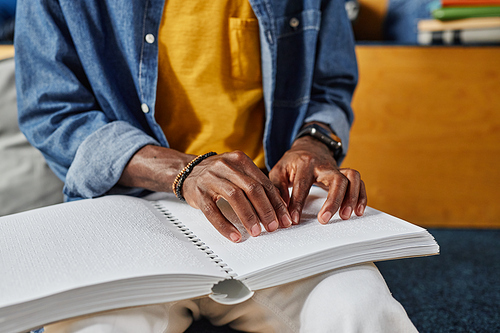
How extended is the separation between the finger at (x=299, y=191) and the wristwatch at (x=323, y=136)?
0.13 meters

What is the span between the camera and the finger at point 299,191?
0.47 metres

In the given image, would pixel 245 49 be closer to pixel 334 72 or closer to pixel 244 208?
pixel 334 72

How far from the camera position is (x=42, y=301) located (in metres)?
0.31

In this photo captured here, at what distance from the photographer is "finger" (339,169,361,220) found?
0.47m

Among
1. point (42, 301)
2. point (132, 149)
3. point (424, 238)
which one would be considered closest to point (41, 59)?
point (132, 149)

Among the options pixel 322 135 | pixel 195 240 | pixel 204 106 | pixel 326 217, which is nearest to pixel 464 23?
pixel 322 135

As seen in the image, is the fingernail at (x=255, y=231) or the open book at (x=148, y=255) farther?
the fingernail at (x=255, y=231)

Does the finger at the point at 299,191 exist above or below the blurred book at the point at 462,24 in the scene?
below

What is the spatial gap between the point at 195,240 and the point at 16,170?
1.45ft

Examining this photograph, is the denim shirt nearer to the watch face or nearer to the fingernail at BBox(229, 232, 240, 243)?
the watch face

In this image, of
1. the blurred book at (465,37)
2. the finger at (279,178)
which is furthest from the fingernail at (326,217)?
the blurred book at (465,37)

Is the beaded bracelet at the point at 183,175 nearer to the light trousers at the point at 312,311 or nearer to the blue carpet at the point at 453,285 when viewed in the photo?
the light trousers at the point at 312,311

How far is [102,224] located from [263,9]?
16.4 inches

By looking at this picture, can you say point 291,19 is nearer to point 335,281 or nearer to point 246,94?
point 246,94
